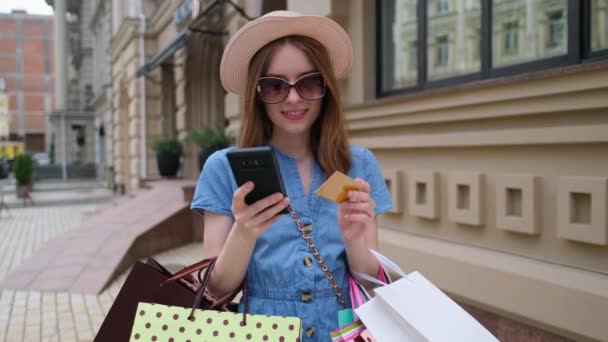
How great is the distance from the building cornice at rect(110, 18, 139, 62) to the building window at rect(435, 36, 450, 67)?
12310 millimetres

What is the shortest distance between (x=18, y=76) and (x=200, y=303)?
83.1m

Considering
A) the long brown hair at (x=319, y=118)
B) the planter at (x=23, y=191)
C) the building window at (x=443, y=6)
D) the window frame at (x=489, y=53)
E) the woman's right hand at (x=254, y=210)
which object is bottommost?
the planter at (x=23, y=191)

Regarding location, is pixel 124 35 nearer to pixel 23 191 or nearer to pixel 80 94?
pixel 23 191

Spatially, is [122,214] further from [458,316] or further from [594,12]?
[458,316]

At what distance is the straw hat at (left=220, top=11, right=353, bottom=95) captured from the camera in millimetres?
1579

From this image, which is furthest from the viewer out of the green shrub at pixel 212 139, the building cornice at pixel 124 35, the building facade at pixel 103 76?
the building facade at pixel 103 76

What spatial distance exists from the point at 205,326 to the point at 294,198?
0.46 meters

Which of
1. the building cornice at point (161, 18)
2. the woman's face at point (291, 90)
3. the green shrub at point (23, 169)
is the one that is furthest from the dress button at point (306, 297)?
the green shrub at point (23, 169)

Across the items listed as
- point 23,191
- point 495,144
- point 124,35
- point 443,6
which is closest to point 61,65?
point 23,191

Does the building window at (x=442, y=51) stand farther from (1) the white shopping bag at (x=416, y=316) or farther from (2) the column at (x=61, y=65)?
(2) the column at (x=61, y=65)

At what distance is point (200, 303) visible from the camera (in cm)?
145

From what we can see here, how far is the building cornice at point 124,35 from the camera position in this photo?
1512 cm

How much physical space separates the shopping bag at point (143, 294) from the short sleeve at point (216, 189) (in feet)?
0.51

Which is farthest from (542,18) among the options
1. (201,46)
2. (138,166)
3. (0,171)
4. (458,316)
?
(0,171)
